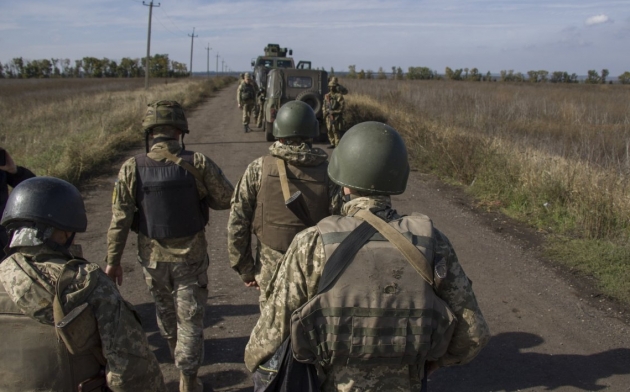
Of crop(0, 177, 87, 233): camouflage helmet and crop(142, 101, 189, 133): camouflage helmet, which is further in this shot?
crop(142, 101, 189, 133): camouflage helmet

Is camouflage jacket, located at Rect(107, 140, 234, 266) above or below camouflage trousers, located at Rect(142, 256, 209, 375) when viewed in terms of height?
above

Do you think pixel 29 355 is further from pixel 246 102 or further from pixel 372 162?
pixel 246 102

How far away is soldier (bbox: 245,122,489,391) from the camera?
1.74 meters

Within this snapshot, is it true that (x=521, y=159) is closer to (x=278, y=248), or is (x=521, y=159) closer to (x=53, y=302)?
(x=278, y=248)

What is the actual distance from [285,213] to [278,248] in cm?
20

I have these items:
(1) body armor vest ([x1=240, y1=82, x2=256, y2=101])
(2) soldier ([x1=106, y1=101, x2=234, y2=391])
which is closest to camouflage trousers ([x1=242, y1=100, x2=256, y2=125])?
(1) body armor vest ([x1=240, y1=82, x2=256, y2=101])

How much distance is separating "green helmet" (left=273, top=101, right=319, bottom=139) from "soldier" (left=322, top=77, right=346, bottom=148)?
31.1ft

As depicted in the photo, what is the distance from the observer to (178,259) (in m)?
3.26

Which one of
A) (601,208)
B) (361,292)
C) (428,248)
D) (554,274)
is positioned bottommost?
(554,274)

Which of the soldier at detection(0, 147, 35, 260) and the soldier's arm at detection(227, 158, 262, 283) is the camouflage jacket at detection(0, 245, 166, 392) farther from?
the soldier at detection(0, 147, 35, 260)

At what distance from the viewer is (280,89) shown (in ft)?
44.7

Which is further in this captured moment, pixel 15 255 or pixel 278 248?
pixel 278 248

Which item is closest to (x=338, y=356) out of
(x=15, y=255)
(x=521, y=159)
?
(x=15, y=255)

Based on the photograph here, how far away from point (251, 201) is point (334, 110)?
983cm
